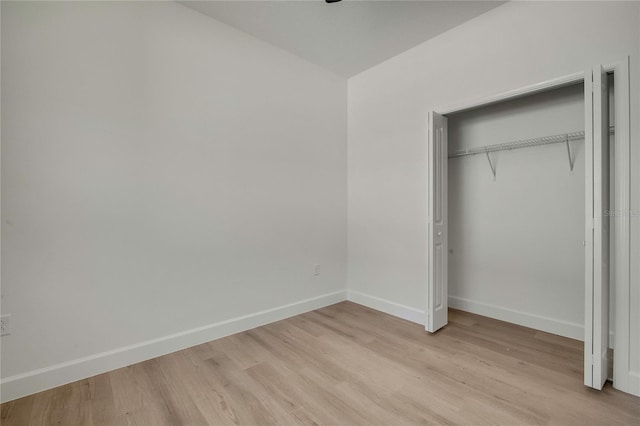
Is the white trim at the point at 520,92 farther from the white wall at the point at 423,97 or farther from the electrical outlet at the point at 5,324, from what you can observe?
the electrical outlet at the point at 5,324

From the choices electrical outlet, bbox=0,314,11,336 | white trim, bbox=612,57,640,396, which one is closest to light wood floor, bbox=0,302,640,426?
white trim, bbox=612,57,640,396

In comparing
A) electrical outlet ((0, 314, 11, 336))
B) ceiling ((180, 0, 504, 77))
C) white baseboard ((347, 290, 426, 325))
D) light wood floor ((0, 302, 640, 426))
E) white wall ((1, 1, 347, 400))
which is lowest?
light wood floor ((0, 302, 640, 426))

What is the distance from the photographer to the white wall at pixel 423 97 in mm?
2045

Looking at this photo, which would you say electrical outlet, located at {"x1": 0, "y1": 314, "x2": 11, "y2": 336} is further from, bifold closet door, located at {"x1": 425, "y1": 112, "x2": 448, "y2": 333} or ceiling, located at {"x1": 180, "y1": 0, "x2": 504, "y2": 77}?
bifold closet door, located at {"x1": 425, "y1": 112, "x2": 448, "y2": 333}

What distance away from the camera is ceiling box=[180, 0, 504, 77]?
8.24ft

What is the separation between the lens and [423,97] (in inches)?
121

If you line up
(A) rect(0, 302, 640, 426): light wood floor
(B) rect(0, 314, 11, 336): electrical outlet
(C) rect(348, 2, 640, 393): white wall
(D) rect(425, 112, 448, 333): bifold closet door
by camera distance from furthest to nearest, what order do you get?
(D) rect(425, 112, 448, 333): bifold closet door → (C) rect(348, 2, 640, 393): white wall → (B) rect(0, 314, 11, 336): electrical outlet → (A) rect(0, 302, 640, 426): light wood floor

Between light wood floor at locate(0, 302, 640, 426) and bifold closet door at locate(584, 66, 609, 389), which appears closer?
light wood floor at locate(0, 302, 640, 426)

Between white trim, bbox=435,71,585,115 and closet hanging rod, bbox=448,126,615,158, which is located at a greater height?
white trim, bbox=435,71,585,115

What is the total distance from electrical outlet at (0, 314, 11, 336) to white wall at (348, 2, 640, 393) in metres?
3.14

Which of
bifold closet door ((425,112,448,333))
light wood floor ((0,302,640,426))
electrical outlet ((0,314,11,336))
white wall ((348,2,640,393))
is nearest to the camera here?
light wood floor ((0,302,640,426))

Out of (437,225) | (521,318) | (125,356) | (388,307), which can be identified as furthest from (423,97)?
(125,356)

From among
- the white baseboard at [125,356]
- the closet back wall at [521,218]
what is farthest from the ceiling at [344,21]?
the white baseboard at [125,356]

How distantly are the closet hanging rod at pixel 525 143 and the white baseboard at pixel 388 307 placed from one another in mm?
1834
